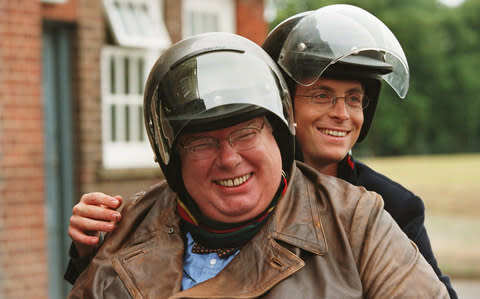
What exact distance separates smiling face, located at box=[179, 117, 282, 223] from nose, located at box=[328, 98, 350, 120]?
507 mm

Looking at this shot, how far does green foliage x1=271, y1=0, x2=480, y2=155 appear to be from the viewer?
47.6 meters

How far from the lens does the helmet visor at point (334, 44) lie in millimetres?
2467

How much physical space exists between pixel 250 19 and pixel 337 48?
523 cm

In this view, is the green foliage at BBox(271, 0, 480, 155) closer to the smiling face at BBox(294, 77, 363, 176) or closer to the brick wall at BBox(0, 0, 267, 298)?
the brick wall at BBox(0, 0, 267, 298)

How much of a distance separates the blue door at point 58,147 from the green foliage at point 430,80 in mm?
39602

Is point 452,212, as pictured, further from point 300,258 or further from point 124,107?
point 300,258

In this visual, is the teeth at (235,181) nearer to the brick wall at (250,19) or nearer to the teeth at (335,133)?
the teeth at (335,133)

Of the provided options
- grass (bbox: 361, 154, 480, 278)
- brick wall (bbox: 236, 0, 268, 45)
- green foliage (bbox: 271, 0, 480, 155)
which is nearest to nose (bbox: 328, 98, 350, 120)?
brick wall (bbox: 236, 0, 268, 45)

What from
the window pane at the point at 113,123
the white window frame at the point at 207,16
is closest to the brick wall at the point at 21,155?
the window pane at the point at 113,123

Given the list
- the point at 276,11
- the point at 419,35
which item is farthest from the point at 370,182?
the point at 419,35

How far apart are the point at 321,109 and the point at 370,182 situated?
1.12 feet

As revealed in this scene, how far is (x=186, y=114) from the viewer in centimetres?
203

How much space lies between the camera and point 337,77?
8.34 ft

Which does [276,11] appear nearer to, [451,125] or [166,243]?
[451,125]
